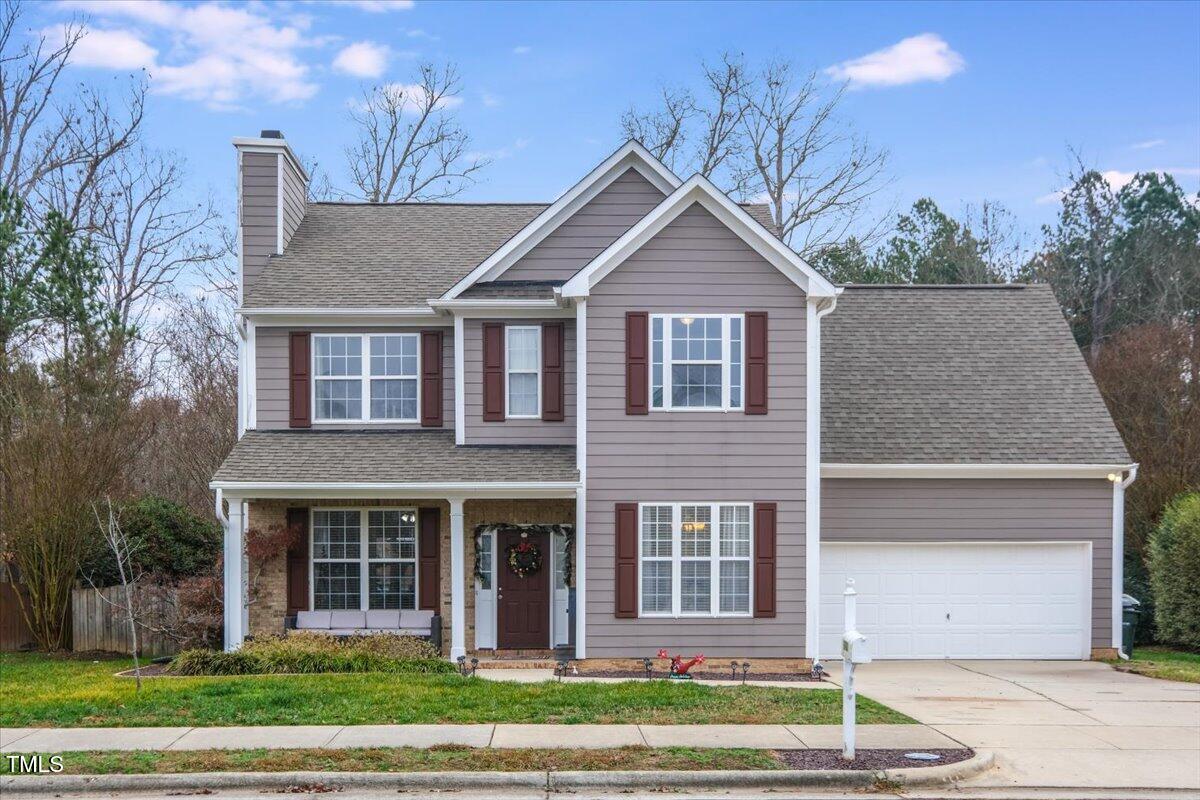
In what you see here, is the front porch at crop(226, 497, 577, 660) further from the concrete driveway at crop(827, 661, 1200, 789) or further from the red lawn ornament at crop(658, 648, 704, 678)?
the concrete driveway at crop(827, 661, 1200, 789)

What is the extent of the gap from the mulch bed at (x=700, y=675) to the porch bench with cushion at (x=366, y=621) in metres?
2.91

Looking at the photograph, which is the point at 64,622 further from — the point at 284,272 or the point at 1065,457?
the point at 1065,457

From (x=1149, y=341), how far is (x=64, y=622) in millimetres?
27740

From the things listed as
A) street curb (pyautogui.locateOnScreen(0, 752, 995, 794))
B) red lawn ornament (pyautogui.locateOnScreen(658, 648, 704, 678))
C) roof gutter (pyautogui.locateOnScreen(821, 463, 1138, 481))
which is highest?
roof gutter (pyautogui.locateOnScreen(821, 463, 1138, 481))

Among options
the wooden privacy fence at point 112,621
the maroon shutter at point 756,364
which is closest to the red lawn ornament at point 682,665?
the maroon shutter at point 756,364

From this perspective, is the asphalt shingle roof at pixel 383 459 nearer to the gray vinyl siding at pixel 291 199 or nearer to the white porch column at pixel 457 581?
the white porch column at pixel 457 581

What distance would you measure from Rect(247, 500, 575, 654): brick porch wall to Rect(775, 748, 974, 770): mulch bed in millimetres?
8289

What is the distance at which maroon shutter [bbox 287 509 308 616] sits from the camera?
18.4 meters

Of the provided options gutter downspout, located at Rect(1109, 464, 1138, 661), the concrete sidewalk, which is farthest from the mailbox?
gutter downspout, located at Rect(1109, 464, 1138, 661)

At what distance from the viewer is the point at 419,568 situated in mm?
18625

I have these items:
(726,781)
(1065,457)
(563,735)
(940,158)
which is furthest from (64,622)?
(940,158)

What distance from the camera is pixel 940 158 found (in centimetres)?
3203

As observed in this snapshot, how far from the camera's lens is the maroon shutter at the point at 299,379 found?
61.9 ft

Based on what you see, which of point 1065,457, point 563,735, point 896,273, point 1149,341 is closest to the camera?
point 563,735
